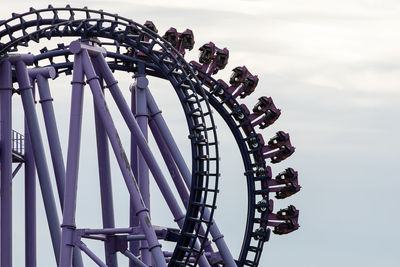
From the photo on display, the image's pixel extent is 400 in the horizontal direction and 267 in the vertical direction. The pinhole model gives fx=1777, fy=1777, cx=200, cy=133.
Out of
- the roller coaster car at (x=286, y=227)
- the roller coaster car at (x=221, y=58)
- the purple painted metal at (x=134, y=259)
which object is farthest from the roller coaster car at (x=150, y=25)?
the purple painted metal at (x=134, y=259)

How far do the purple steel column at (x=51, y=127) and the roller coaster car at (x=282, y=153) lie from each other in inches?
305

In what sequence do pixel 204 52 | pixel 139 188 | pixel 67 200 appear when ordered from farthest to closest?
pixel 204 52 → pixel 139 188 → pixel 67 200

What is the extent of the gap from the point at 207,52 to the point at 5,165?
783 centimetres

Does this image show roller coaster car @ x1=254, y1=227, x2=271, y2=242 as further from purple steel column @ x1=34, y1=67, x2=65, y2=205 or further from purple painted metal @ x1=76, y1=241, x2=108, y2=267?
purple painted metal @ x1=76, y1=241, x2=108, y2=267

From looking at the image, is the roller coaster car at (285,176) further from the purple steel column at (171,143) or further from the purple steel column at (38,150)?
the purple steel column at (38,150)

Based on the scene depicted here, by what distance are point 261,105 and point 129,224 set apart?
19.7 ft

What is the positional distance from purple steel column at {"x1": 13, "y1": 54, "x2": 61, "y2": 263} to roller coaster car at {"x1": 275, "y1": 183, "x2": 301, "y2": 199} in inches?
315

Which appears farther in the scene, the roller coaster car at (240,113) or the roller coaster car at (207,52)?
the roller coaster car at (240,113)

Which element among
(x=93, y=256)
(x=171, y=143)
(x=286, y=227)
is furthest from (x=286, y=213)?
(x=93, y=256)

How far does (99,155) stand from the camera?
38000 millimetres

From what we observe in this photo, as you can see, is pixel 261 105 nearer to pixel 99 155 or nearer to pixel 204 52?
pixel 204 52

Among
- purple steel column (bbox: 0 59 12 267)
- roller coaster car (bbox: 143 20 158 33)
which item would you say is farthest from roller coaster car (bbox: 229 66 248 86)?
purple steel column (bbox: 0 59 12 267)

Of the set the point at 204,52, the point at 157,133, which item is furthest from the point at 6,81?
the point at 204,52

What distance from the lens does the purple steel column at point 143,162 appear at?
37562 millimetres
